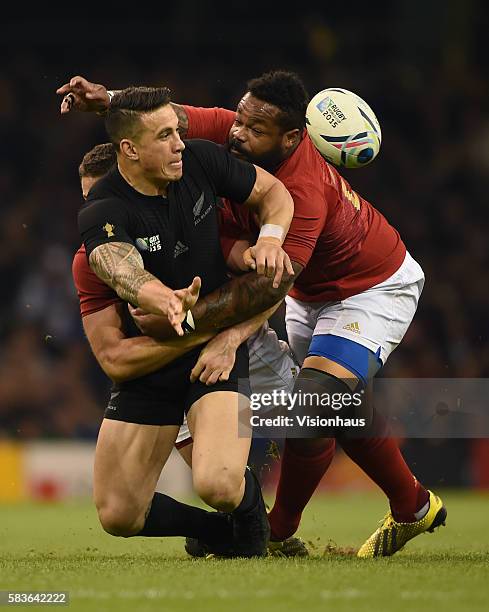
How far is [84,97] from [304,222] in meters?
1.36

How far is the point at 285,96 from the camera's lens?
619cm

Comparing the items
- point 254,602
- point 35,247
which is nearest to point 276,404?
point 254,602

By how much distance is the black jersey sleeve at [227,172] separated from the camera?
5.91 meters

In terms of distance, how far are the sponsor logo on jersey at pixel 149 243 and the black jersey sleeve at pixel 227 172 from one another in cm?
42

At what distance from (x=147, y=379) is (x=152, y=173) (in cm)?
101

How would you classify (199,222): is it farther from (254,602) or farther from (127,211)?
(254,602)

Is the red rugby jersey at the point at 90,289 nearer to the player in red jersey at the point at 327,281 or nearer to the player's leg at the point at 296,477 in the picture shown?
the player in red jersey at the point at 327,281

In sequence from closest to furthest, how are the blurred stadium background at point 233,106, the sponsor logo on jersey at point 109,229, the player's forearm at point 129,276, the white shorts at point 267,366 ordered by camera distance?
the player's forearm at point 129,276
the sponsor logo on jersey at point 109,229
the white shorts at point 267,366
the blurred stadium background at point 233,106

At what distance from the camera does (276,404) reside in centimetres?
657

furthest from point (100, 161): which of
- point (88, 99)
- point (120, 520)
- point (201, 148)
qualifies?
point (120, 520)

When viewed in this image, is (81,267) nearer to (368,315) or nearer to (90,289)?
(90,289)

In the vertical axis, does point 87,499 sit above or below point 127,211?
below

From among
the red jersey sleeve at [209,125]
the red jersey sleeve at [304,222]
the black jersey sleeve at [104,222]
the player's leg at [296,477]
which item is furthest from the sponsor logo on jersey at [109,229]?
the player's leg at [296,477]

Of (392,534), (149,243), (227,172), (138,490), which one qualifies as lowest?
(392,534)
